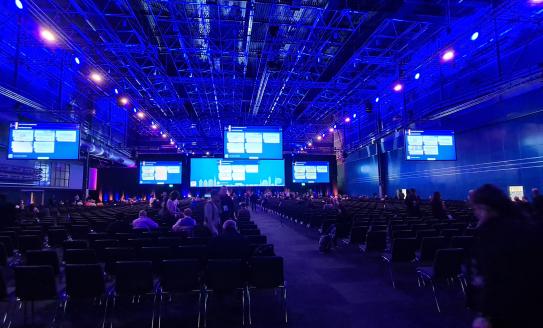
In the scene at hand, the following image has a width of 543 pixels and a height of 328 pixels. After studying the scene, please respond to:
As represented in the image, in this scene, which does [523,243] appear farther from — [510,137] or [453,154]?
[510,137]

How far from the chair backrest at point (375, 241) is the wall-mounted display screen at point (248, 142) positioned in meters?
8.11

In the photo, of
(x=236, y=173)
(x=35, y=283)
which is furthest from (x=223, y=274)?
(x=236, y=173)

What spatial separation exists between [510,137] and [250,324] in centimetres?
1540

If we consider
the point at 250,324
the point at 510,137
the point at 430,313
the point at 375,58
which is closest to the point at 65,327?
the point at 250,324

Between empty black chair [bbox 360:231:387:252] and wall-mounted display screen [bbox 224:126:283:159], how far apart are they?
319 inches

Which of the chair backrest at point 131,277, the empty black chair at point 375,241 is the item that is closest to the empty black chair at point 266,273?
the chair backrest at point 131,277

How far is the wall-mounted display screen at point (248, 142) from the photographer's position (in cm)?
1412

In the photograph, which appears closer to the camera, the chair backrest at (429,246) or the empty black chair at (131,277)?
the empty black chair at (131,277)

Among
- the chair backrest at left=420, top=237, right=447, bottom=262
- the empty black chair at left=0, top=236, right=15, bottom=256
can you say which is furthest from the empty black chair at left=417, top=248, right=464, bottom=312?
the empty black chair at left=0, top=236, right=15, bottom=256

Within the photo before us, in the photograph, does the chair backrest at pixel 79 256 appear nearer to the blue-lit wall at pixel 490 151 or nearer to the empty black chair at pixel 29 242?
the empty black chair at pixel 29 242

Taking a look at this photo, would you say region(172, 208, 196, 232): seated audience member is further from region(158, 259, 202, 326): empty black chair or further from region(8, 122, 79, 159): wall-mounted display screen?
region(8, 122, 79, 159): wall-mounted display screen

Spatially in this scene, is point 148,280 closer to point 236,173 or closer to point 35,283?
point 35,283

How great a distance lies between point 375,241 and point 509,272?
5366 millimetres

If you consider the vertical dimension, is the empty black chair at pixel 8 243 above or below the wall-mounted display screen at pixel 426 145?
below
